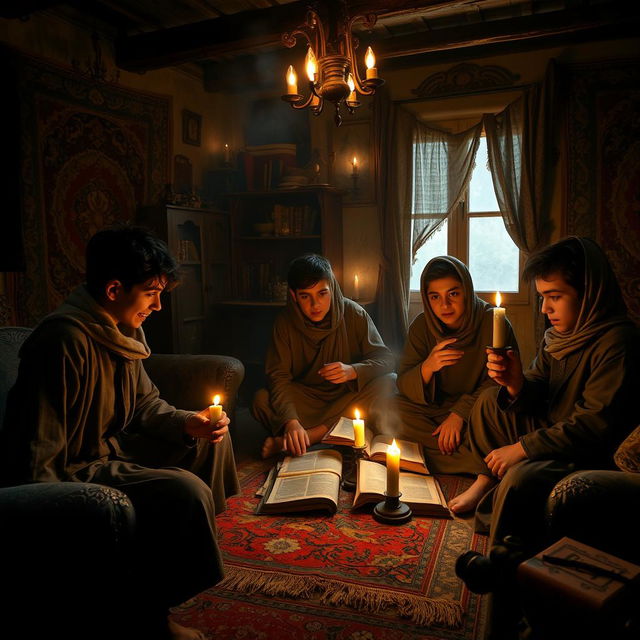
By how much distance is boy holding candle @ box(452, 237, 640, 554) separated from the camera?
1.66m

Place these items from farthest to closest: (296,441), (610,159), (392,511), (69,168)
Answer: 1. (610,159)
2. (69,168)
3. (296,441)
4. (392,511)

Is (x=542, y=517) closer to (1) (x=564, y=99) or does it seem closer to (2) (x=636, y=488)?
(2) (x=636, y=488)

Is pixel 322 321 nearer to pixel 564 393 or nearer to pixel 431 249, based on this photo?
pixel 564 393

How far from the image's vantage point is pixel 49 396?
159 cm

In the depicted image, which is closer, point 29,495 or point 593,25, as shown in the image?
point 29,495

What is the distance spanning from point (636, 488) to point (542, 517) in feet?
1.20

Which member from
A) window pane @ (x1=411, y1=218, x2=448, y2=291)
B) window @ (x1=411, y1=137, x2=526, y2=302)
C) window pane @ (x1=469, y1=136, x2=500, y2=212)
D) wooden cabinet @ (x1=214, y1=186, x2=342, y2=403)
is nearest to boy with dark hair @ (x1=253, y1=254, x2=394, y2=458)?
wooden cabinet @ (x1=214, y1=186, x2=342, y2=403)

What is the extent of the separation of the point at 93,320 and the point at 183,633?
39.4 inches

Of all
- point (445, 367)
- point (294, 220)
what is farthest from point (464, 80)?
point (445, 367)

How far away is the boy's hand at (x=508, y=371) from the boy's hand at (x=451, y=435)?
0.57 metres

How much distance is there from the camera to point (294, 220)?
4750 mm

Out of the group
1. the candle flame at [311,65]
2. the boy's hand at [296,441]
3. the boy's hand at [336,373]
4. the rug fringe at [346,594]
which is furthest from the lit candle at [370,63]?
the rug fringe at [346,594]

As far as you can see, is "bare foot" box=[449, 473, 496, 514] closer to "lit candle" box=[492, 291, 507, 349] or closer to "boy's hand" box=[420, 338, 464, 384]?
"boy's hand" box=[420, 338, 464, 384]

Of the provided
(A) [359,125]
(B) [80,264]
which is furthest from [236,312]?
(A) [359,125]
